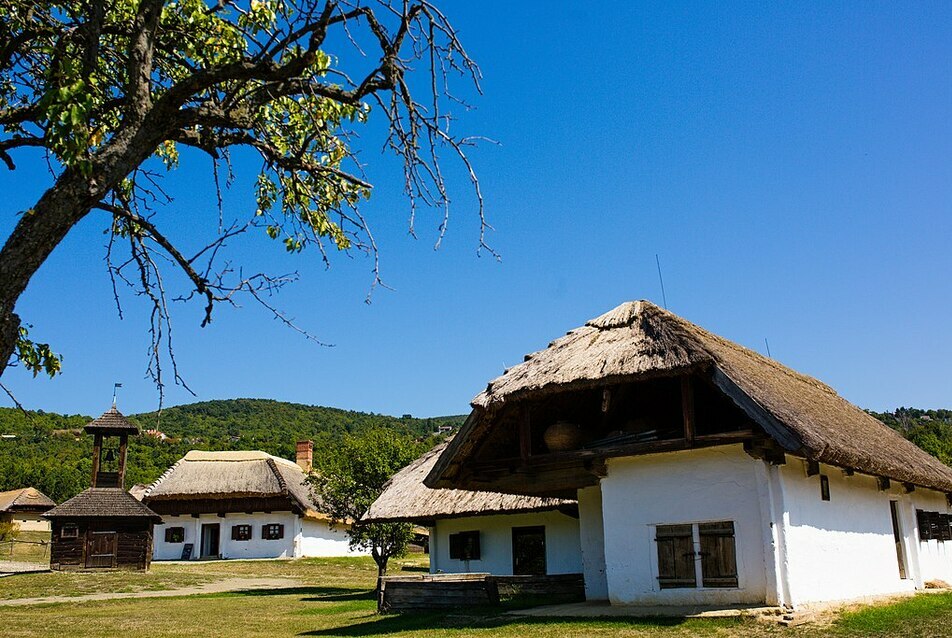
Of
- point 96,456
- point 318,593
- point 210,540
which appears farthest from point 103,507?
point 318,593

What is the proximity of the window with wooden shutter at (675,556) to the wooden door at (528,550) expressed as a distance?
8.70m

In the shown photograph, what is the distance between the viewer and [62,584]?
1021 inches

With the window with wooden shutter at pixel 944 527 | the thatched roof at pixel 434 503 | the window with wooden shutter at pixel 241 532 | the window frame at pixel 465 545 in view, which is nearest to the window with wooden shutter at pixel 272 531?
the window with wooden shutter at pixel 241 532

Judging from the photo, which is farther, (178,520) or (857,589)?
(178,520)

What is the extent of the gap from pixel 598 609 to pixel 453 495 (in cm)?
952

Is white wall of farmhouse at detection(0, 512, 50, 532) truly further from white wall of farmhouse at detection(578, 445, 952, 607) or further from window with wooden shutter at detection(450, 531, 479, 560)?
white wall of farmhouse at detection(578, 445, 952, 607)

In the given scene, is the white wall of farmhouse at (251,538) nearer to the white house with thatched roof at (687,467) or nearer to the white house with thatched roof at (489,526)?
the white house with thatched roof at (489,526)

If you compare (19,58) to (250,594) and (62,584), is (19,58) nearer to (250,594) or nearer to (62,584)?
(250,594)

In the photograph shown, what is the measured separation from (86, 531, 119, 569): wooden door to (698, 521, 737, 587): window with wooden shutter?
2675 cm

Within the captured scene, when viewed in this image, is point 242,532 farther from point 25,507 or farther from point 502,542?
point 502,542

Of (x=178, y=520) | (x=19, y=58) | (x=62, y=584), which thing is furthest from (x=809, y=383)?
(x=178, y=520)

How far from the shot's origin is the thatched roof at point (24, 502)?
5259 cm

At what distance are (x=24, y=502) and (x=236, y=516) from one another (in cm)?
2075

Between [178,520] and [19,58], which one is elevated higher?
[19,58]
